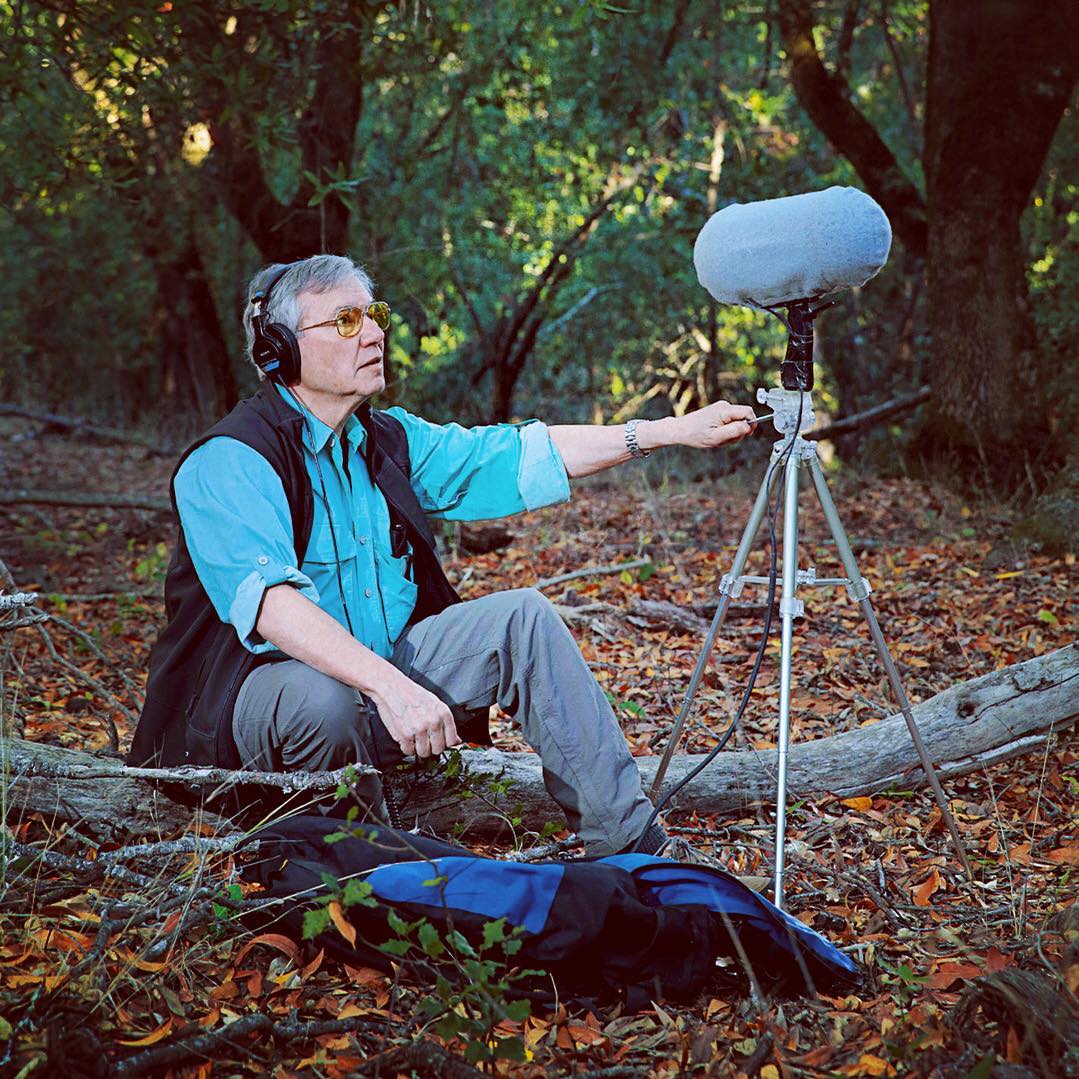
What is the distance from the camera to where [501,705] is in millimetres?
3023

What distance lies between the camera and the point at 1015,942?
97.4 inches

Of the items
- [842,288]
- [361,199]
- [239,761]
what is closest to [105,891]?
[239,761]

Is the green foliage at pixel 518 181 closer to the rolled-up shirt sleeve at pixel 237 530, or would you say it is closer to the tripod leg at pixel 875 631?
the rolled-up shirt sleeve at pixel 237 530

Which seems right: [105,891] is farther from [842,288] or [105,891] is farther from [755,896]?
[842,288]

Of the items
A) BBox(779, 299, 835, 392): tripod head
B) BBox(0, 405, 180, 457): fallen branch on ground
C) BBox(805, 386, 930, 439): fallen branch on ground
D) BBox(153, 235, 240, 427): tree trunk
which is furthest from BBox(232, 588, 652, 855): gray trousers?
BBox(153, 235, 240, 427): tree trunk

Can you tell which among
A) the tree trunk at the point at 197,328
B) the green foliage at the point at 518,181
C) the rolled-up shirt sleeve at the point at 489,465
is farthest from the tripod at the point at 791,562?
the tree trunk at the point at 197,328

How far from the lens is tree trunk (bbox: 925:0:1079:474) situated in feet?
23.5

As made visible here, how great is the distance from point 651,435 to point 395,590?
0.81 metres

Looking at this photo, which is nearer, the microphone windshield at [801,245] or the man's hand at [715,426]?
the microphone windshield at [801,245]

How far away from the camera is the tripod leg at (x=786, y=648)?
265 centimetres

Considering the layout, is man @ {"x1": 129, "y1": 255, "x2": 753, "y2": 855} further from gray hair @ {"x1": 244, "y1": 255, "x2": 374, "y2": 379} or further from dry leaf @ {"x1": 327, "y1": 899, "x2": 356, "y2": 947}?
dry leaf @ {"x1": 327, "y1": 899, "x2": 356, "y2": 947}

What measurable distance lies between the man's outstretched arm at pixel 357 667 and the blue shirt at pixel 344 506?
1.7 inches

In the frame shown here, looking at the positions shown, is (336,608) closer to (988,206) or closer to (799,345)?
(799,345)

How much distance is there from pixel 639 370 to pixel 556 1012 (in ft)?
37.9
